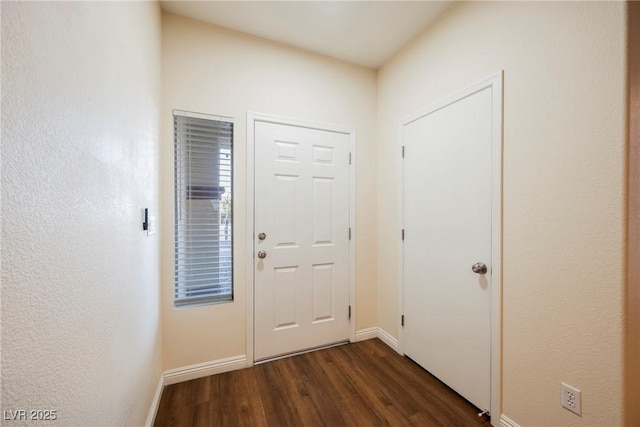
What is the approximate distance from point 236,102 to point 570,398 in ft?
8.72

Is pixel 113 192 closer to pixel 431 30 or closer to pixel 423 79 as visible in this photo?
pixel 423 79

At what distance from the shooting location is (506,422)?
1.44m

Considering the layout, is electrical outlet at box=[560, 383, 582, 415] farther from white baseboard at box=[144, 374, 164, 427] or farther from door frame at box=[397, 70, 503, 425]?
white baseboard at box=[144, 374, 164, 427]

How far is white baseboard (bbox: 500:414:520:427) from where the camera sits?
1403 mm

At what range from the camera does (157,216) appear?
170cm

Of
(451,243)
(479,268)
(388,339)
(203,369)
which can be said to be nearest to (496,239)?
(479,268)

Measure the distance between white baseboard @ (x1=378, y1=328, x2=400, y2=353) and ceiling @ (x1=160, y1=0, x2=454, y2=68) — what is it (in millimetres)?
2596

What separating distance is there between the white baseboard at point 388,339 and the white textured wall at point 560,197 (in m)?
0.91

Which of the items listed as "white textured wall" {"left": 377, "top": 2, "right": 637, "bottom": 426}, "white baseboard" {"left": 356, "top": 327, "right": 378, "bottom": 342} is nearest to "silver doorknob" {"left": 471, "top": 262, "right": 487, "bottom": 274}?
"white textured wall" {"left": 377, "top": 2, "right": 637, "bottom": 426}

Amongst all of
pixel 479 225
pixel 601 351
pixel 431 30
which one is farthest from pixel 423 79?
pixel 601 351

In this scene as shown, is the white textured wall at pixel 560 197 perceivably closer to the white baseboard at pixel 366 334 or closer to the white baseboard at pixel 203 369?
the white baseboard at pixel 366 334

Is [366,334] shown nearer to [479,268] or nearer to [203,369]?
[479,268]

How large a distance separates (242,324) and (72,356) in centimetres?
149

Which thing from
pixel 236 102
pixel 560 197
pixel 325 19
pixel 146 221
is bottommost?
pixel 146 221
